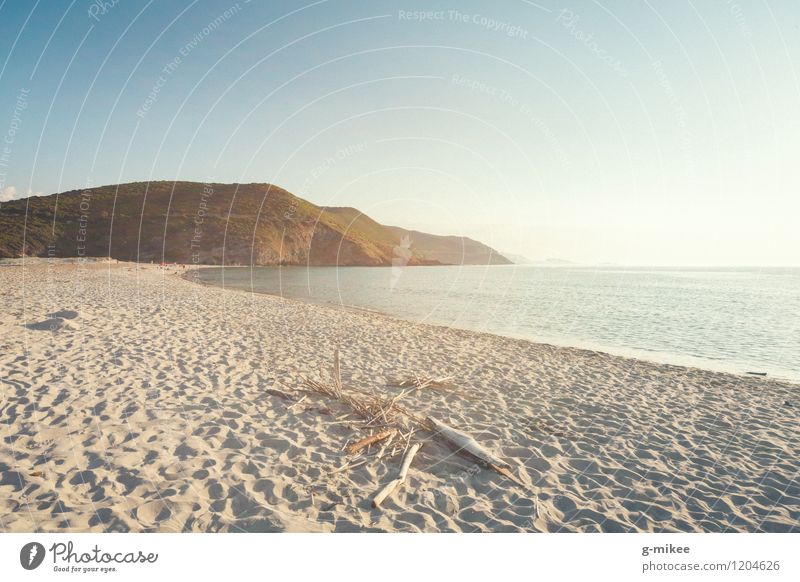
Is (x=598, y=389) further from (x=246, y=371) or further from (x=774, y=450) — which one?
(x=246, y=371)

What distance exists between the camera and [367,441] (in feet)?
23.0

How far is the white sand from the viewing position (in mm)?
5184

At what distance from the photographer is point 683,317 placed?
36.3 meters

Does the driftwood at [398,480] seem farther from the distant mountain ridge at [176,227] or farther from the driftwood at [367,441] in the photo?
the distant mountain ridge at [176,227]

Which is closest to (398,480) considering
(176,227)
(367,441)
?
(367,441)

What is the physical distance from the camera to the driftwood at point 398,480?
17.7ft

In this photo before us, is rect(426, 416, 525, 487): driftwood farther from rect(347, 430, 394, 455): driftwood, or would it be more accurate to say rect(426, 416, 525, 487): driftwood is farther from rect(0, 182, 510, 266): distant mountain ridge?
rect(0, 182, 510, 266): distant mountain ridge

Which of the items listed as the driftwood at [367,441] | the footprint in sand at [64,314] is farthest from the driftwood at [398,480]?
the footprint in sand at [64,314]

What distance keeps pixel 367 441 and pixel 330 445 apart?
2.15 ft

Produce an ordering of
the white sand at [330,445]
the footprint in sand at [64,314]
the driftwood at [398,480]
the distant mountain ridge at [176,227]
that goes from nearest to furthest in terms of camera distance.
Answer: the white sand at [330,445] → the driftwood at [398,480] → the footprint in sand at [64,314] → the distant mountain ridge at [176,227]

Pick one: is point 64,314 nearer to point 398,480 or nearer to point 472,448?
point 398,480

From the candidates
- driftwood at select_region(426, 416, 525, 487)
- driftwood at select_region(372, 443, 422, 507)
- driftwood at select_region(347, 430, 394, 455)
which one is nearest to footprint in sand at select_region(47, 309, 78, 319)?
driftwood at select_region(347, 430, 394, 455)

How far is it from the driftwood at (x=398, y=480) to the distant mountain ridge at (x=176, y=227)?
248 ft
